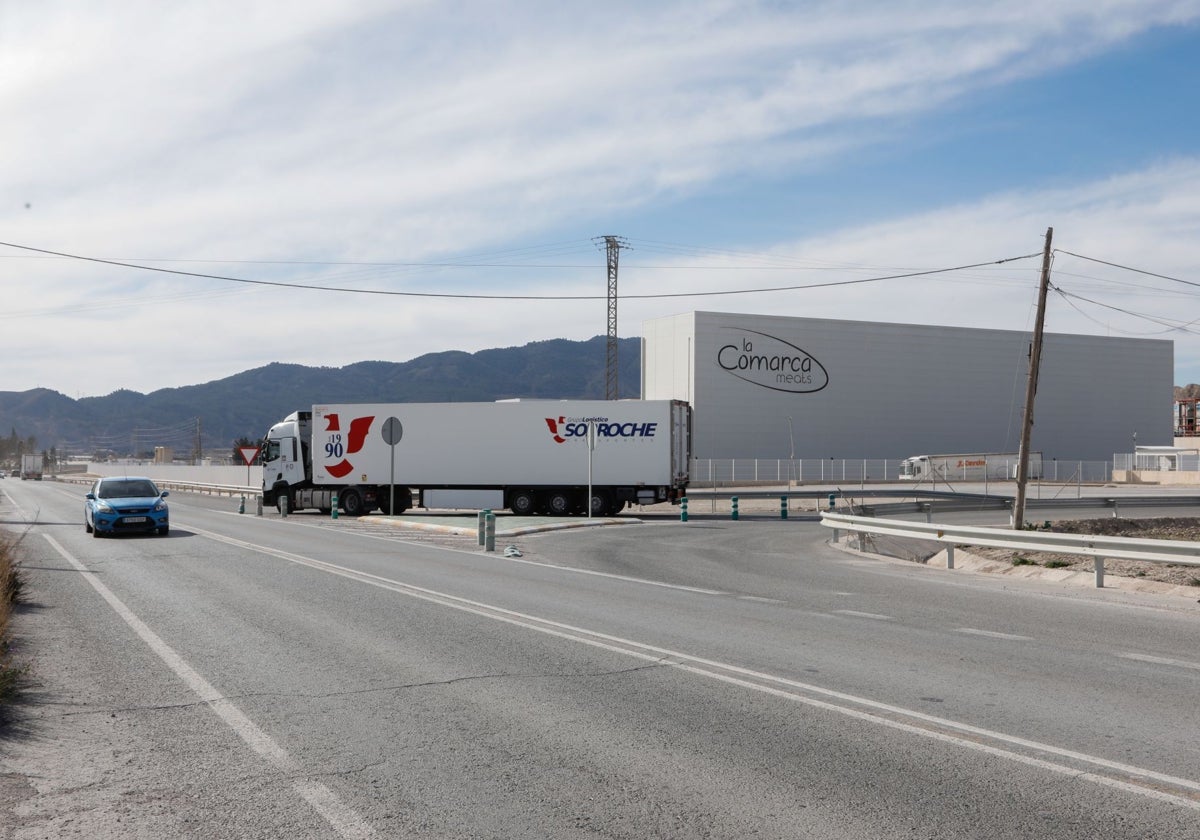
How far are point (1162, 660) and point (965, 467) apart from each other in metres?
66.7

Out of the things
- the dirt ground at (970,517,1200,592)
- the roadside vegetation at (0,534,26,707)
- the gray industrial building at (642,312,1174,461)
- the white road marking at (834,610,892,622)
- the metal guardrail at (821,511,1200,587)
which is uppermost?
the gray industrial building at (642,312,1174,461)

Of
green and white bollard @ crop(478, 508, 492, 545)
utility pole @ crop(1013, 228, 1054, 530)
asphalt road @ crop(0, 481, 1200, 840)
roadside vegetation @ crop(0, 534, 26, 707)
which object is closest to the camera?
asphalt road @ crop(0, 481, 1200, 840)

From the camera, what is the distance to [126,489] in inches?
1013

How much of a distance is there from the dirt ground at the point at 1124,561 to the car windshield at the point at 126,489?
19378 mm

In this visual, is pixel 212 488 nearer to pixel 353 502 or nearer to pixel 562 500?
pixel 353 502

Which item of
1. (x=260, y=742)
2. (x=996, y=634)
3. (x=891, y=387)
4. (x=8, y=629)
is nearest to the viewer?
(x=260, y=742)

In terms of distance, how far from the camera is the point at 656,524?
106 ft

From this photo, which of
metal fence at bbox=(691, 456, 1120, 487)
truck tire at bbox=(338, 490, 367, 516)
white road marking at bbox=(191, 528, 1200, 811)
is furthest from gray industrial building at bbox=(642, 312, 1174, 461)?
A: white road marking at bbox=(191, 528, 1200, 811)

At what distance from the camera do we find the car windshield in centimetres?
2520

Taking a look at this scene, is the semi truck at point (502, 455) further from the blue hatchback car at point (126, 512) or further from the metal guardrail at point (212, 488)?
the metal guardrail at point (212, 488)

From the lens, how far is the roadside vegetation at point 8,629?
7.72 metres

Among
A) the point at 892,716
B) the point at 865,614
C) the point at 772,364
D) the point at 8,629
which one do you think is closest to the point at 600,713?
the point at 892,716

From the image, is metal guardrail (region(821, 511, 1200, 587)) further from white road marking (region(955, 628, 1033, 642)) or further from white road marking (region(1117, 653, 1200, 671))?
white road marking (region(1117, 653, 1200, 671))

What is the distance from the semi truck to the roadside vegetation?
69.7ft
